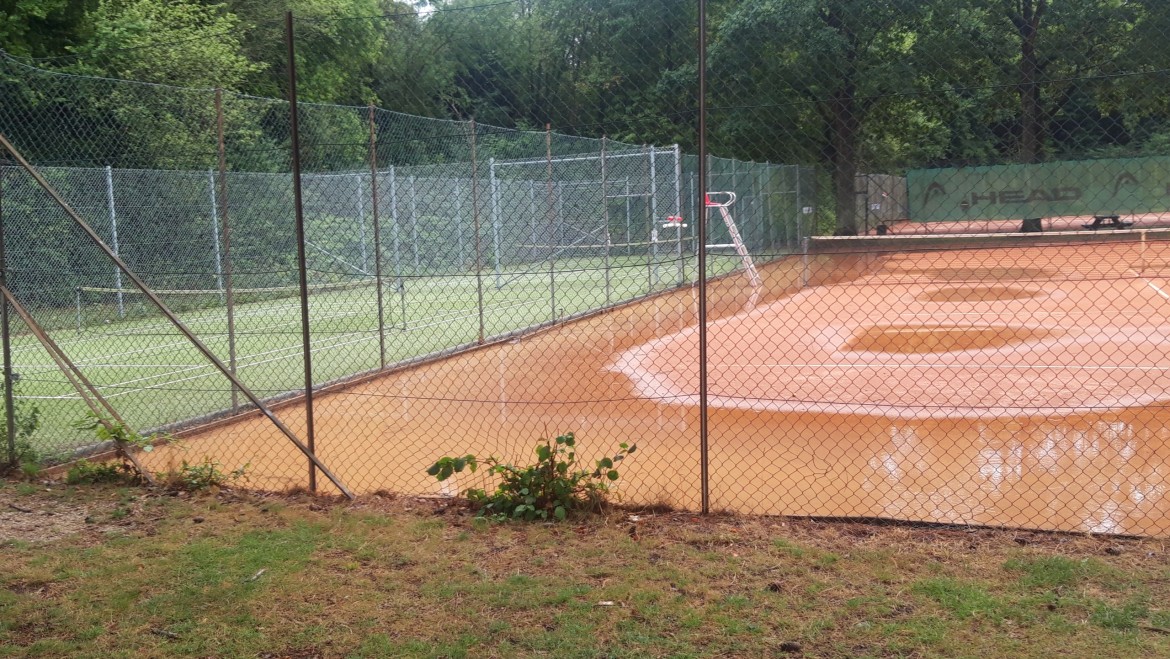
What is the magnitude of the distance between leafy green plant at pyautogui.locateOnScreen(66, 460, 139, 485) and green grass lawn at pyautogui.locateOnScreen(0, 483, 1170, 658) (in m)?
0.67

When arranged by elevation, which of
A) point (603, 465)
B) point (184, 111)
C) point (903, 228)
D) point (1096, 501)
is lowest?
point (1096, 501)

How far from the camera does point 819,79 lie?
5.79 m

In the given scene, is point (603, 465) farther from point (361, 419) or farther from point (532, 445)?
point (361, 419)

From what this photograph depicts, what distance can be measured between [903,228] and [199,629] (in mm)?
4131

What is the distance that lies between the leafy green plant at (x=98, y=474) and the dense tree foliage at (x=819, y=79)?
2.86 meters

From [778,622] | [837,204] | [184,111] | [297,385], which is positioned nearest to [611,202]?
[184,111]

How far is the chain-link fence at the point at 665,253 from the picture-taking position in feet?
16.9

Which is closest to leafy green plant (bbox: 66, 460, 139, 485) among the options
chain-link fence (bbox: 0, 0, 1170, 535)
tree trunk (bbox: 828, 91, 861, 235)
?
chain-link fence (bbox: 0, 0, 1170, 535)

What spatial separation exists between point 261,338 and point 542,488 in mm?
8580

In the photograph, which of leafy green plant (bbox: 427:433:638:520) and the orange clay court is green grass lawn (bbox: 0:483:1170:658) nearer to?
leafy green plant (bbox: 427:433:638:520)

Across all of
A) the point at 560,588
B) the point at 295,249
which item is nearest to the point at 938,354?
the point at 560,588

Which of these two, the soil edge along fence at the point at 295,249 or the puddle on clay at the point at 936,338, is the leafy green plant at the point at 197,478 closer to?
the soil edge along fence at the point at 295,249

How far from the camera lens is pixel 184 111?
11992mm

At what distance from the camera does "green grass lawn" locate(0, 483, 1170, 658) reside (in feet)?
11.9
